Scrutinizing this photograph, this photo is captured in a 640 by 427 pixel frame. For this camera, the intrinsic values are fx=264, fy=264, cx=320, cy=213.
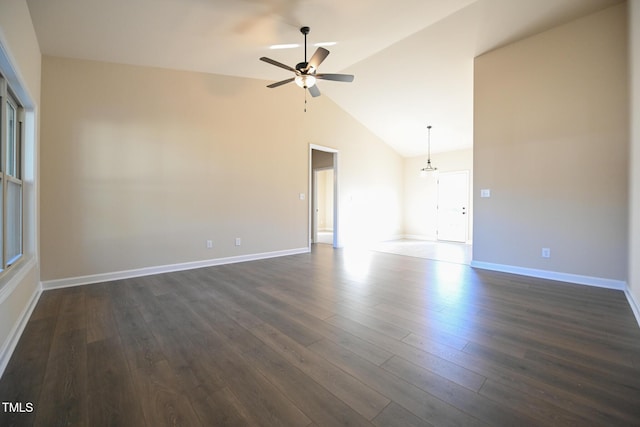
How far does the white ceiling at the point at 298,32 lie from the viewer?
274cm

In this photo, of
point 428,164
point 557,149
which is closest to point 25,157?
point 557,149

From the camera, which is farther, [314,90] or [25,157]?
[314,90]

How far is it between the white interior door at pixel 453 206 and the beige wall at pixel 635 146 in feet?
16.7

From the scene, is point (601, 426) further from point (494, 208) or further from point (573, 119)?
point (573, 119)

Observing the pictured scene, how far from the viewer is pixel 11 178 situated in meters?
2.35

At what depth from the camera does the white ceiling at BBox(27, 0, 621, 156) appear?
2742 millimetres

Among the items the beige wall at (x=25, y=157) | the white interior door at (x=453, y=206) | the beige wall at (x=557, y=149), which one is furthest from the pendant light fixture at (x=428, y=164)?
the beige wall at (x=25, y=157)

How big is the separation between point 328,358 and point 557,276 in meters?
3.65

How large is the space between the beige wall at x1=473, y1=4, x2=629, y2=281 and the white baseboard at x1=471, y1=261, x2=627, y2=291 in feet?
0.21

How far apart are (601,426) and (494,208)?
343 centimetres

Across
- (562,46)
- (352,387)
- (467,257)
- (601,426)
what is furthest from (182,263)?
(562,46)

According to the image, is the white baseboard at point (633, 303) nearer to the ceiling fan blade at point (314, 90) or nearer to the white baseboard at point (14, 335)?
the ceiling fan blade at point (314, 90)

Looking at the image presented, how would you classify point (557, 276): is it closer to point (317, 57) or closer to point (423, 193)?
point (317, 57)

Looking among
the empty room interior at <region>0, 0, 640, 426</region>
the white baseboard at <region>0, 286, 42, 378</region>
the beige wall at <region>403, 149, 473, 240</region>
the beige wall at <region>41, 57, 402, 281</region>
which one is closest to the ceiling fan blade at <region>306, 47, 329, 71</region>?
the empty room interior at <region>0, 0, 640, 426</region>
